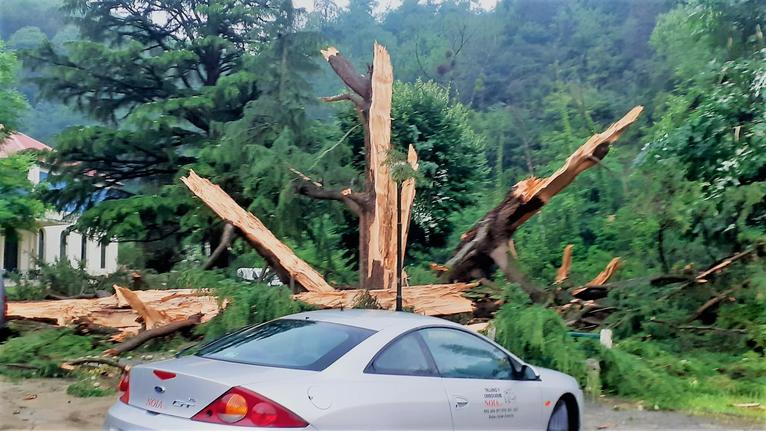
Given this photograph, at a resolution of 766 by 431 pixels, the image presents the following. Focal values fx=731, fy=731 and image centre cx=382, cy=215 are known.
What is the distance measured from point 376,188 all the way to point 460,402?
7278mm

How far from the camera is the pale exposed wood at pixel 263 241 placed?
11.2 meters

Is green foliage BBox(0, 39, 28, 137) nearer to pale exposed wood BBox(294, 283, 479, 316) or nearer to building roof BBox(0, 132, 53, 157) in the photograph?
building roof BBox(0, 132, 53, 157)

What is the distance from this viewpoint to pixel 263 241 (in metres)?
11.5

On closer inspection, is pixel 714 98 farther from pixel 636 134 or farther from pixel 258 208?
pixel 636 134

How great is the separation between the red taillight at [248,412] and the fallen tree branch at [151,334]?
6.10 m

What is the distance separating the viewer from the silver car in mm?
3975

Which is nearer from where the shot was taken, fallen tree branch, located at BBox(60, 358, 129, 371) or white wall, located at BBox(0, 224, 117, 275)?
fallen tree branch, located at BBox(60, 358, 129, 371)

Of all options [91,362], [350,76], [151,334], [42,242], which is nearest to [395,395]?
[91,362]

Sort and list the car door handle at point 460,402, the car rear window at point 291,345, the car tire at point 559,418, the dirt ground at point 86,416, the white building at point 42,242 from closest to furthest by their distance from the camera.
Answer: the car rear window at point 291,345, the car door handle at point 460,402, the car tire at point 559,418, the dirt ground at point 86,416, the white building at point 42,242

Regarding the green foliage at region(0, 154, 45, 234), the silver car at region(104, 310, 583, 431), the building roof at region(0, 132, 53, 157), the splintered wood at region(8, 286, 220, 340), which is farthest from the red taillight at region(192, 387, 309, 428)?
the building roof at region(0, 132, 53, 157)

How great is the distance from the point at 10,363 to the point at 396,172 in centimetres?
550

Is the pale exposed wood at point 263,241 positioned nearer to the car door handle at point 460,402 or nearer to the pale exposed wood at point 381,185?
the pale exposed wood at point 381,185

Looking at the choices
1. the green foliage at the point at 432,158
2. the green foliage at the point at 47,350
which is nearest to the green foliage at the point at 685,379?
the green foliage at the point at 47,350

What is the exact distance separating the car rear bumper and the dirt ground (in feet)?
7.68
